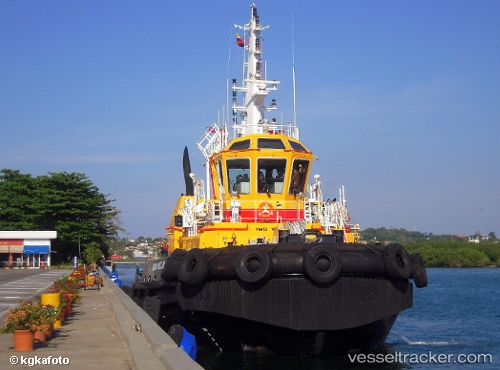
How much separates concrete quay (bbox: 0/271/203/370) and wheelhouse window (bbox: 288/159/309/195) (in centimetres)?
506

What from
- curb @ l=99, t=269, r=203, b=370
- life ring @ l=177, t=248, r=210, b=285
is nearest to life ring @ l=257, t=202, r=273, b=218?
life ring @ l=177, t=248, r=210, b=285

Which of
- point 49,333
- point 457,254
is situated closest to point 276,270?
point 49,333

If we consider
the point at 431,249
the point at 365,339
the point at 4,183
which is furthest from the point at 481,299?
the point at 431,249

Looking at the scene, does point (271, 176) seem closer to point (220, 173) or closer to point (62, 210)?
point (220, 173)

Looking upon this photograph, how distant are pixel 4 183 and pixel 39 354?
208 feet

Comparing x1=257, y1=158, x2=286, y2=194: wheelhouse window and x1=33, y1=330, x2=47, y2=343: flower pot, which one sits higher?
x1=257, y1=158, x2=286, y2=194: wheelhouse window

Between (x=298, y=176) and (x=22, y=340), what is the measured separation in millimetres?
9058

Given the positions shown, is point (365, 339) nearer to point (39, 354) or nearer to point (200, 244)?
point (200, 244)

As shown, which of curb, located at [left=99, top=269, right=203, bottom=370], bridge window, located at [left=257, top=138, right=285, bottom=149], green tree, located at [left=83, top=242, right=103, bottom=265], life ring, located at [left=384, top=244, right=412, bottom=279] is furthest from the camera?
green tree, located at [left=83, top=242, right=103, bottom=265]

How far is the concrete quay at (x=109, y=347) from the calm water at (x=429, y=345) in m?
2.32

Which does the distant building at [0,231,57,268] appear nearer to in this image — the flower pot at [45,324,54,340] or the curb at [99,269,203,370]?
the curb at [99,269,203,370]

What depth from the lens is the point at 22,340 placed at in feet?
33.3

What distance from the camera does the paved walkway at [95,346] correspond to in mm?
9266

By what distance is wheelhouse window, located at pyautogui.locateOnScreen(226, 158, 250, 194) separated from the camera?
1727cm
